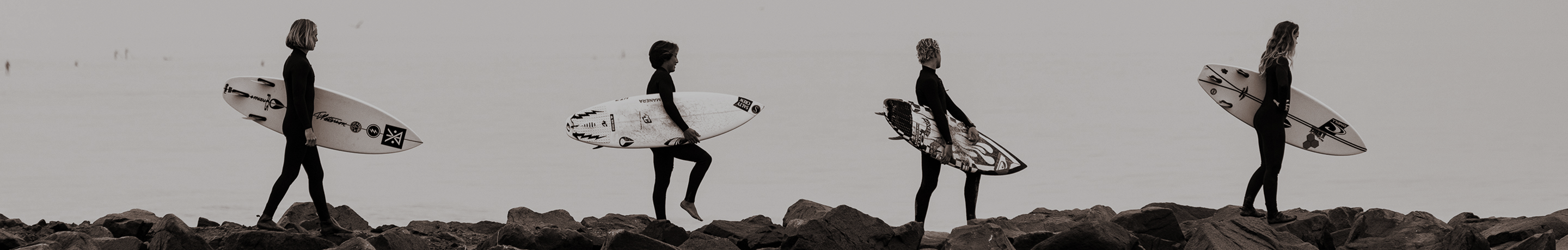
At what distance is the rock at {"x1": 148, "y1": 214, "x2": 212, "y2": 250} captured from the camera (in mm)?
6059

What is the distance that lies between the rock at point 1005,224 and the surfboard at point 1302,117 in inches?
55.0

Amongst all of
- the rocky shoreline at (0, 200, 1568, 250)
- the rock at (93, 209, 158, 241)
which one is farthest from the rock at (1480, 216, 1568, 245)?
the rock at (93, 209, 158, 241)

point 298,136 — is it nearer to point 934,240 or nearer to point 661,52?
point 661,52

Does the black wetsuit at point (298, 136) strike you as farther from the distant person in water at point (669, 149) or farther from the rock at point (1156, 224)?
the rock at point (1156, 224)

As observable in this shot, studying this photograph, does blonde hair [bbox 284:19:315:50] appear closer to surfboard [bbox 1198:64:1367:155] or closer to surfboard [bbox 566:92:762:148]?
surfboard [bbox 566:92:762:148]

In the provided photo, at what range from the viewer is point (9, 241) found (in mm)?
6285

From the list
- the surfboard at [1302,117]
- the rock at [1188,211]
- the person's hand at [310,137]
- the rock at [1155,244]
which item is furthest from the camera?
the rock at [1188,211]

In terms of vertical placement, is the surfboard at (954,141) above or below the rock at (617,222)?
above

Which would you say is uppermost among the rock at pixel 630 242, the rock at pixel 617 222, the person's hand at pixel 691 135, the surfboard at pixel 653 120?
the surfboard at pixel 653 120

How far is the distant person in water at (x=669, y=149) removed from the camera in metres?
6.84

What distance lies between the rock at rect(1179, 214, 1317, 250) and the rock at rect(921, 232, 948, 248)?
1.13m

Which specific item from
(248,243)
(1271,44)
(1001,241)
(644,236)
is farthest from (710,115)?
(1271,44)

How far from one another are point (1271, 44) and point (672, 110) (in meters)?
3.18

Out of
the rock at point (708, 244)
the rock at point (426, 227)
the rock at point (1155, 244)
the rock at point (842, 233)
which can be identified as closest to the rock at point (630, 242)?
the rock at point (708, 244)
